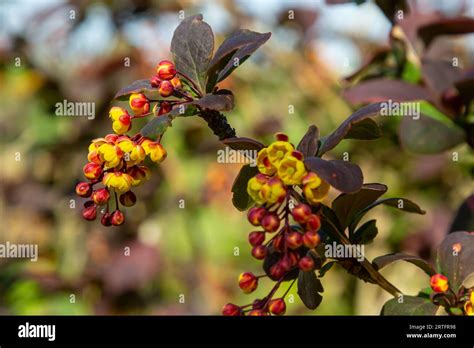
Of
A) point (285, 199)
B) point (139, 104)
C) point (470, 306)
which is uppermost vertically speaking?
point (139, 104)

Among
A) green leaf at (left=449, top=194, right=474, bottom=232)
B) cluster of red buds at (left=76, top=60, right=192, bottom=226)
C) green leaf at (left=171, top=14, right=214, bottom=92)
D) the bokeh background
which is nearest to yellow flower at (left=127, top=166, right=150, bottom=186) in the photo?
cluster of red buds at (left=76, top=60, right=192, bottom=226)

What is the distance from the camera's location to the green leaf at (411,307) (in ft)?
2.39

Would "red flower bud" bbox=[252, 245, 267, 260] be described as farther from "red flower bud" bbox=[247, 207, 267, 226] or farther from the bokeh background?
the bokeh background

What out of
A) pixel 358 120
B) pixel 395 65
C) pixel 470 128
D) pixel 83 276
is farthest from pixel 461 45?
pixel 358 120

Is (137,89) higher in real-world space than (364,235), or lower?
higher

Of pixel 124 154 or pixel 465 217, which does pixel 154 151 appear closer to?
pixel 124 154

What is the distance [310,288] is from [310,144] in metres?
0.15

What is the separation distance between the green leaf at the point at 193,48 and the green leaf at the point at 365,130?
16 centimetres

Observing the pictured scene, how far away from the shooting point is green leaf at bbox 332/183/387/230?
0.71 meters

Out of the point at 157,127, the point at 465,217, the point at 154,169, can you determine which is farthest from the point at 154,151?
the point at 154,169

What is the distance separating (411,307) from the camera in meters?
0.73

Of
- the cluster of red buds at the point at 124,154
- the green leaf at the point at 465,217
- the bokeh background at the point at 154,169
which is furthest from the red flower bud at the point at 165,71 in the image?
the bokeh background at the point at 154,169

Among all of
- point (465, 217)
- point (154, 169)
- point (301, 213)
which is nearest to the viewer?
point (301, 213)

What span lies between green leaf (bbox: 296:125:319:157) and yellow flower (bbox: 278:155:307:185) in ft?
0.18
